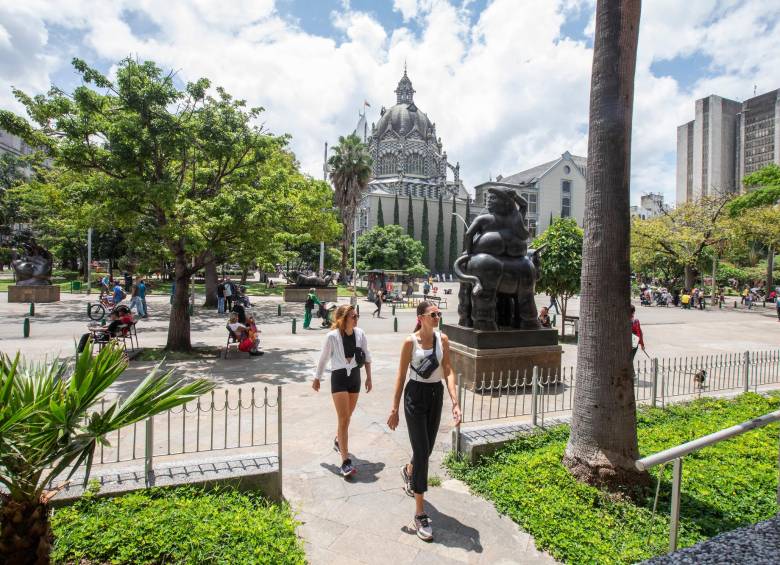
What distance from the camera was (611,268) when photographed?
433 cm

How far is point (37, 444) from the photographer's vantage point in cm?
260

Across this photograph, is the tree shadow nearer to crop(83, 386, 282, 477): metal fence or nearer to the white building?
crop(83, 386, 282, 477): metal fence

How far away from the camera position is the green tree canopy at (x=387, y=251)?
45.0 m

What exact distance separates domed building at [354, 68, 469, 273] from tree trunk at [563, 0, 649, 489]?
69951 mm

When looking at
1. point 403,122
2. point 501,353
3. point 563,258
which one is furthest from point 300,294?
point 403,122

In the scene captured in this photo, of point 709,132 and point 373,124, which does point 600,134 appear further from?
point 373,124

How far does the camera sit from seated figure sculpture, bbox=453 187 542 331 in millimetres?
7977

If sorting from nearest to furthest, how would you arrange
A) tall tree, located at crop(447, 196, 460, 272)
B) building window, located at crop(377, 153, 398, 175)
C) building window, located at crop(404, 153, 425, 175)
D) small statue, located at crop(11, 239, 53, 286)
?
small statue, located at crop(11, 239, 53, 286) → tall tree, located at crop(447, 196, 460, 272) → building window, located at crop(404, 153, 425, 175) → building window, located at crop(377, 153, 398, 175)

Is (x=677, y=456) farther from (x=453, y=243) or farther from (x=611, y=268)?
(x=453, y=243)

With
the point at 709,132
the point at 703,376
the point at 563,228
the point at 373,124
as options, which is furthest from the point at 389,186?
the point at 703,376

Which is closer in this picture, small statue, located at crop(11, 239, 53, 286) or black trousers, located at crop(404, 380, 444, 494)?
black trousers, located at crop(404, 380, 444, 494)

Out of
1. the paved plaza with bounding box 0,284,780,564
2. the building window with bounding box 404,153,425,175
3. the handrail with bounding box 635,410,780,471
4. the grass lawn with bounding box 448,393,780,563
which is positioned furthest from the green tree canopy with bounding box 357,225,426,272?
the building window with bounding box 404,153,425,175

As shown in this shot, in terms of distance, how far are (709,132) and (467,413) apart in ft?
288

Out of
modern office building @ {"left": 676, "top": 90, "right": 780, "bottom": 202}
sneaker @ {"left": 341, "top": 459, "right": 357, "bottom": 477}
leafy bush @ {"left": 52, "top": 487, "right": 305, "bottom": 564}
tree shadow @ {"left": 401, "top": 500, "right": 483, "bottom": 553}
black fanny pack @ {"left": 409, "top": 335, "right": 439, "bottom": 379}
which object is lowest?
tree shadow @ {"left": 401, "top": 500, "right": 483, "bottom": 553}
